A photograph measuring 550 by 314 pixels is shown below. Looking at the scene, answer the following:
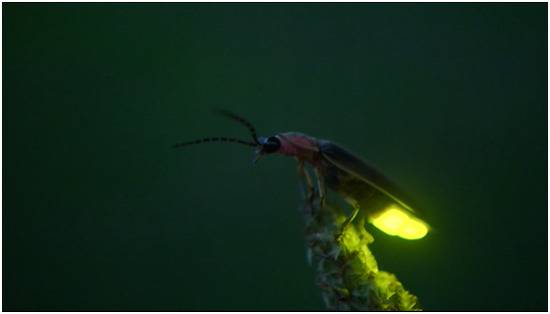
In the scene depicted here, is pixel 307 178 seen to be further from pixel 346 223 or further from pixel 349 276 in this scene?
pixel 349 276

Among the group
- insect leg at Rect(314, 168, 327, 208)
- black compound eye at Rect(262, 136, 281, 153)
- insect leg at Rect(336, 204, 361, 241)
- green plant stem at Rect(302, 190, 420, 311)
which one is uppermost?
black compound eye at Rect(262, 136, 281, 153)

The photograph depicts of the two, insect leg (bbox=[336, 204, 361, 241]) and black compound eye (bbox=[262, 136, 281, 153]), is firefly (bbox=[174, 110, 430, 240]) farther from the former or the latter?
insect leg (bbox=[336, 204, 361, 241])

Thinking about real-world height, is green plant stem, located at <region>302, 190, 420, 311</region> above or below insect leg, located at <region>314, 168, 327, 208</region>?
below

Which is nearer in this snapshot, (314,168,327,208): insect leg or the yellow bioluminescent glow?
(314,168,327,208): insect leg

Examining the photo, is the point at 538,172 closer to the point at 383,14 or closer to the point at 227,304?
the point at 383,14

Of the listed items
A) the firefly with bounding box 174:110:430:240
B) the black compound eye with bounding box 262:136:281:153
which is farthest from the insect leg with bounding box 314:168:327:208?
the black compound eye with bounding box 262:136:281:153

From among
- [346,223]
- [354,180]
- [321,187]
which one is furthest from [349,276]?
[354,180]

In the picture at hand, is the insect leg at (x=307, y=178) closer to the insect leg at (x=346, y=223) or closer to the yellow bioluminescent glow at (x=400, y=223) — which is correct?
the insect leg at (x=346, y=223)

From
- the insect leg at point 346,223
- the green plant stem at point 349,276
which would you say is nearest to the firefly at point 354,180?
the insect leg at point 346,223
